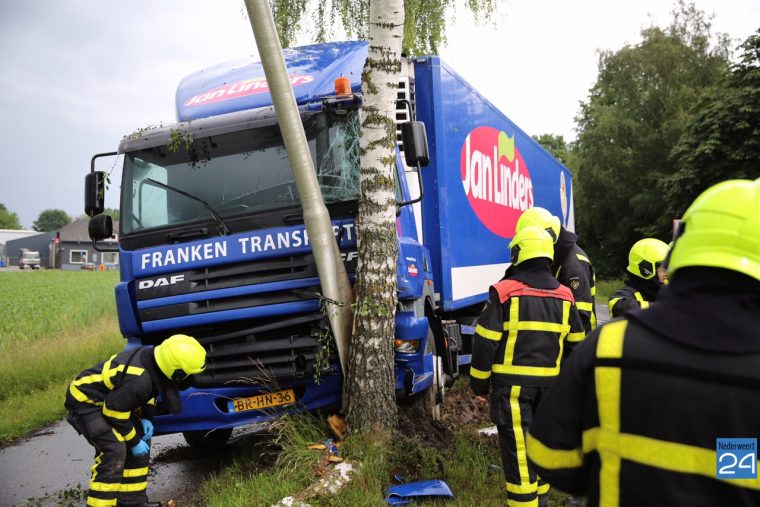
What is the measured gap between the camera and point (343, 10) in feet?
36.0

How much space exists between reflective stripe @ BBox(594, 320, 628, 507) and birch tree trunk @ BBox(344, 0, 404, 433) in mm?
3032

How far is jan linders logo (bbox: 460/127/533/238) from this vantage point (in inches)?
264

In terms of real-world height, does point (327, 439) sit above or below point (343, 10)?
below

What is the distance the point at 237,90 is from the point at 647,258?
12.1 ft

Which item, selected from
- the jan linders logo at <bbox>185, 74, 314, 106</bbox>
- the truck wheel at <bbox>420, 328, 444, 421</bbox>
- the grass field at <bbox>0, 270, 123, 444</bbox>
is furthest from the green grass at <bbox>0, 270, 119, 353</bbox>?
the truck wheel at <bbox>420, 328, 444, 421</bbox>

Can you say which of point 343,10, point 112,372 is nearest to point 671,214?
point 343,10

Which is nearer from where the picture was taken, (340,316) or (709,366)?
(709,366)

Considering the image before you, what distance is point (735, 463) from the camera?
56.7 inches

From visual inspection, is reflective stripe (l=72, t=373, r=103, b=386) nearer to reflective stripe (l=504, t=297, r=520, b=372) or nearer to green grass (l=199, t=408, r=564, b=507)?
green grass (l=199, t=408, r=564, b=507)

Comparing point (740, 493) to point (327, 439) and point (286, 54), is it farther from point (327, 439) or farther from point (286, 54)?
point (286, 54)

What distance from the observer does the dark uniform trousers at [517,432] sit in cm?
368

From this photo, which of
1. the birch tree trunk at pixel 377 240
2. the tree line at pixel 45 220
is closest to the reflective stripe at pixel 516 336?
the birch tree trunk at pixel 377 240

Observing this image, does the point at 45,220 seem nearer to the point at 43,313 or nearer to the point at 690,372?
the point at 43,313

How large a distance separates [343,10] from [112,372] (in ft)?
27.7
